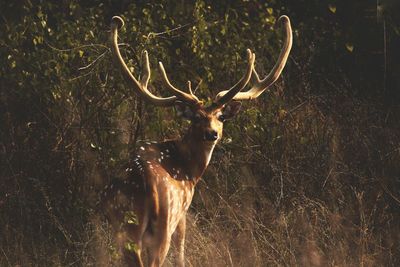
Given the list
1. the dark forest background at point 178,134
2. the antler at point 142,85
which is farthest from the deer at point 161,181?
the dark forest background at point 178,134

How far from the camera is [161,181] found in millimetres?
8367

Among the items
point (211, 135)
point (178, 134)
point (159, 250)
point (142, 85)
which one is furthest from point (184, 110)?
point (178, 134)

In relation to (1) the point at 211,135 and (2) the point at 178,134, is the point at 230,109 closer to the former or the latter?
(1) the point at 211,135

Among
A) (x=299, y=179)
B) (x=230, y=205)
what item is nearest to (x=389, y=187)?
(x=299, y=179)

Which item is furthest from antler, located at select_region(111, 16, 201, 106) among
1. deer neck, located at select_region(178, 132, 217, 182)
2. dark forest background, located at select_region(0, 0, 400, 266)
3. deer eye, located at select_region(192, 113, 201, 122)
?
dark forest background, located at select_region(0, 0, 400, 266)

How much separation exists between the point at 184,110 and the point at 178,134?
156cm

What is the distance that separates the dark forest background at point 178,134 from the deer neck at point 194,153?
0.63 metres

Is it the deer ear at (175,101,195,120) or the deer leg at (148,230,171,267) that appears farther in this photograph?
the deer ear at (175,101,195,120)

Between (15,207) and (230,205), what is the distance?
1.89 m

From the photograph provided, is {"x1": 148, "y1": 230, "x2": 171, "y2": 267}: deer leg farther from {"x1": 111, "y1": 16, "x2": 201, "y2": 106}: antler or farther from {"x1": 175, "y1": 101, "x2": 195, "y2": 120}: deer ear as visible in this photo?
{"x1": 111, "y1": 16, "x2": 201, "y2": 106}: antler

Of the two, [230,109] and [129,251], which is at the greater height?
[230,109]

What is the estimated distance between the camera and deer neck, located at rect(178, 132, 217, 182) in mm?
8898

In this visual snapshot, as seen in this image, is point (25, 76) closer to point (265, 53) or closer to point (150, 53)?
point (150, 53)

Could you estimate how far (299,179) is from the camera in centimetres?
1055
